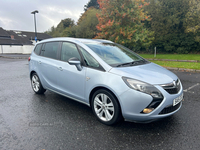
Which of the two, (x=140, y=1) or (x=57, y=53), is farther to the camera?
(x=140, y=1)

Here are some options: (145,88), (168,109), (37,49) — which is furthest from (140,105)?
(37,49)

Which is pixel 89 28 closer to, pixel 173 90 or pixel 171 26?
pixel 171 26

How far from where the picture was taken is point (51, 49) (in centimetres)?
465

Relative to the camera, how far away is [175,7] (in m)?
28.3

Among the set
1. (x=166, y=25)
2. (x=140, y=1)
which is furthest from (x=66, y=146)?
(x=166, y=25)

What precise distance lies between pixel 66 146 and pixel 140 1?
1672cm

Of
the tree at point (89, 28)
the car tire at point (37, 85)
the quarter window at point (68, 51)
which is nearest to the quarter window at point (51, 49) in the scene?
the quarter window at point (68, 51)

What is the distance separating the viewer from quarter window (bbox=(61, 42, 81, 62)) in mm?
3922

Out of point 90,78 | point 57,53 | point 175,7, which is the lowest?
point 90,78

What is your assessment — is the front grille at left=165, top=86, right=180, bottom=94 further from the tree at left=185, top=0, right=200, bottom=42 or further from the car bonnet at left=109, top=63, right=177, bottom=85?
the tree at left=185, top=0, right=200, bottom=42

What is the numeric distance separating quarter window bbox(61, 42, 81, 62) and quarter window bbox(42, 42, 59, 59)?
0.97 ft

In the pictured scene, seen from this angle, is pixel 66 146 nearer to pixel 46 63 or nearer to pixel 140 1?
pixel 46 63

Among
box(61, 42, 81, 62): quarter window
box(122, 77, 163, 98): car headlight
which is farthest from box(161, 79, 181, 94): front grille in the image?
box(61, 42, 81, 62): quarter window

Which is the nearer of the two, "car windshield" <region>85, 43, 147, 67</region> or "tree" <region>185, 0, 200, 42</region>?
"car windshield" <region>85, 43, 147, 67</region>
